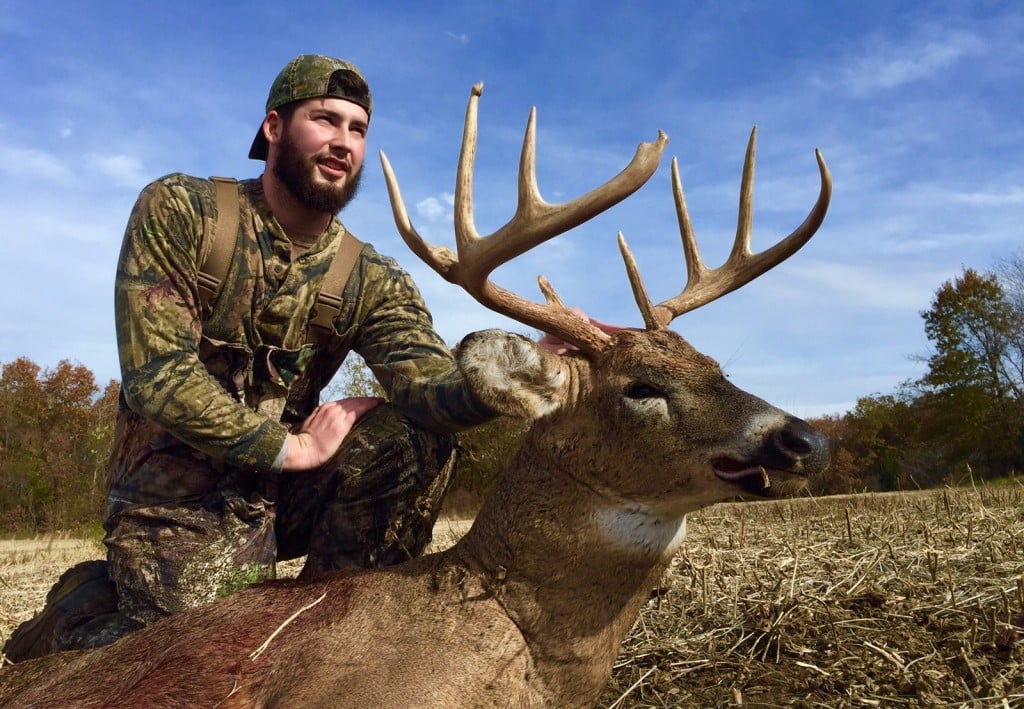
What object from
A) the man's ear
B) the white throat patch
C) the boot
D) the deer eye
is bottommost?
the boot

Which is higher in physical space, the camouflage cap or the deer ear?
the camouflage cap

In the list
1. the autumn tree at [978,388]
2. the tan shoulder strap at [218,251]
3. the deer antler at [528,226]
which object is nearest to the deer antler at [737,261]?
the deer antler at [528,226]

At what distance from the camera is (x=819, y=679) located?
3.39m

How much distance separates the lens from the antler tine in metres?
3.69

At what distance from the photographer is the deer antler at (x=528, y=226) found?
3.21m

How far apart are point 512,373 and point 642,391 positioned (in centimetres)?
45

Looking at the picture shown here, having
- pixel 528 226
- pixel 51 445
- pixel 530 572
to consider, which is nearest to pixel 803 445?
pixel 530 572

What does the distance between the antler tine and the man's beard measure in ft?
5.96

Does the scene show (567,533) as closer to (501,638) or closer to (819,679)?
(501,638)

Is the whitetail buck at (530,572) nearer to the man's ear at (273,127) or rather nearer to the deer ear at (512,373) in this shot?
the deer ear at (512,373)

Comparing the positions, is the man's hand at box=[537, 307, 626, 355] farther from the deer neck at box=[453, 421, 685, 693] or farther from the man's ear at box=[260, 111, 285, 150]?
the man's ear at box=[260, 111, 285, 150]

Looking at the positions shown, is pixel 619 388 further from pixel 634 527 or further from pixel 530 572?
pixel 530 572

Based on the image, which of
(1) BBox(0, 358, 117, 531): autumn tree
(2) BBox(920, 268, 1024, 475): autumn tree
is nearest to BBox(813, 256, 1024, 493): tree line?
(2) BBox(920, 268, 1024, 475): autumn tree

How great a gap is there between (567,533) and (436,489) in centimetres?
150
